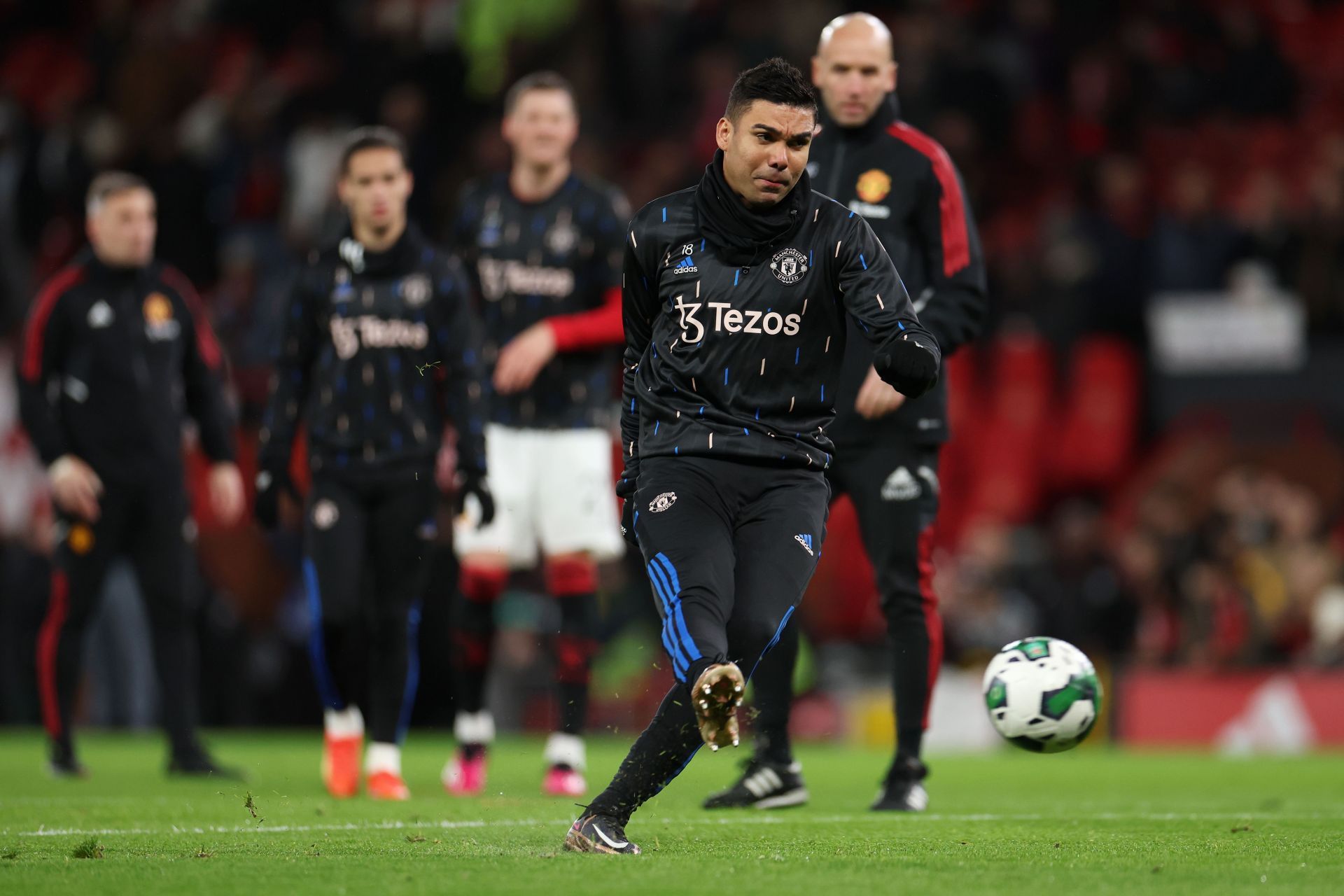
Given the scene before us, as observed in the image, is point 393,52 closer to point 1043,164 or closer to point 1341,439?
point 1043,164

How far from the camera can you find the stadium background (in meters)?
13.3

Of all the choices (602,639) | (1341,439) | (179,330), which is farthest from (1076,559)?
(179,330)

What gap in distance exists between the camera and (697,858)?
4.89 metres

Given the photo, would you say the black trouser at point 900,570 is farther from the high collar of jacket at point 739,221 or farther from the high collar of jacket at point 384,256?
the high collar of jacket at point 384,256

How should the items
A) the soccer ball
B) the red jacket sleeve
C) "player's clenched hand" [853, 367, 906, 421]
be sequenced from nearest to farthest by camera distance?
the soccer ball
"player's clenched hand" [853, 367, 906, 421]
the red jacket sleeve

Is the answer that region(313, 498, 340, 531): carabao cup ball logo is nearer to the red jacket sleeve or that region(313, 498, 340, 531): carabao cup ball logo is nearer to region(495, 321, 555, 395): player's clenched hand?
region(495, 321, 555, 395): player's clenched hand

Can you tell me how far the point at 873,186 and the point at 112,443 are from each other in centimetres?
388

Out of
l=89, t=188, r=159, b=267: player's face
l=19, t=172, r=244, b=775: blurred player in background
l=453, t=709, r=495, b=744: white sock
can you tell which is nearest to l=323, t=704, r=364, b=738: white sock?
l=453, t=709, r=495, b=744: white sock

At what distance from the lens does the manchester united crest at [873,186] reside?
692 centimetres

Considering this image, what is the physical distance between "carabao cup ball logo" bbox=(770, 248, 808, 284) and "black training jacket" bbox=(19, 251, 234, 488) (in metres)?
4.44

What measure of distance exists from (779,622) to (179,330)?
4887 mm

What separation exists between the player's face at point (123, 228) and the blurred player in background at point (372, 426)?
1.64m

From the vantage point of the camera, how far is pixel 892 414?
22.5ft

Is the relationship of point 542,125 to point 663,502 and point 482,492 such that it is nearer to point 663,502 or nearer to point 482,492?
point 482,492
